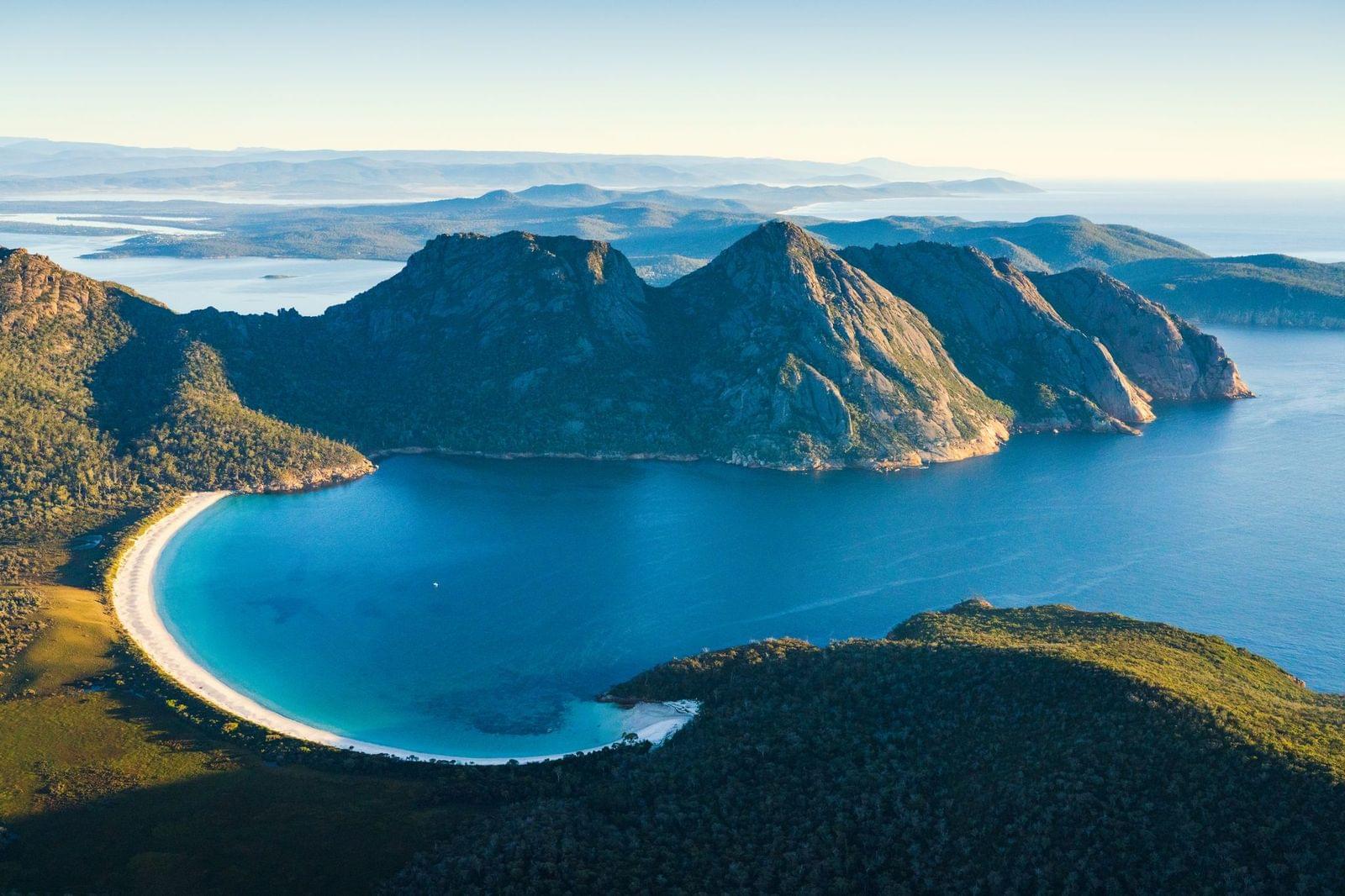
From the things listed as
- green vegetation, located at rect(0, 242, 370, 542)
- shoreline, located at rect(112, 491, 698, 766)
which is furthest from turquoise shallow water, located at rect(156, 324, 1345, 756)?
green vegetation, located at rect(0, 242, 370, 542)

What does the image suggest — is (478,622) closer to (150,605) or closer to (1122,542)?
(150,605)

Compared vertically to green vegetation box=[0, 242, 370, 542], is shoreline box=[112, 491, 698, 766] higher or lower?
lower

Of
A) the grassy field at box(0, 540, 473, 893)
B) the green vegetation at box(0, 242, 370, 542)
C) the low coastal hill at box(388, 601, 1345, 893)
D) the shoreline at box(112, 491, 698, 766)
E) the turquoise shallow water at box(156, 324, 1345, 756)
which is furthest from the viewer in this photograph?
the green vegetation at box(0, 242, 370, 542)

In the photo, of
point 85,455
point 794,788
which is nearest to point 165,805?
point 794,788

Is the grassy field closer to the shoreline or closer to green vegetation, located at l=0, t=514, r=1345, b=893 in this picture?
green vegetation, located at l=0, t=514, r=1345, b=893

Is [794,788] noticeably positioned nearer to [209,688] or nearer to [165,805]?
[165,805]

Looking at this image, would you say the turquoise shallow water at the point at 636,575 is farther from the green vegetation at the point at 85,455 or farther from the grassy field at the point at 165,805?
the grassy field at the point at 165,805

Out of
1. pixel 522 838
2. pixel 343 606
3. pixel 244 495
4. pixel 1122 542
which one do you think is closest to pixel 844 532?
pixel 1122 542
